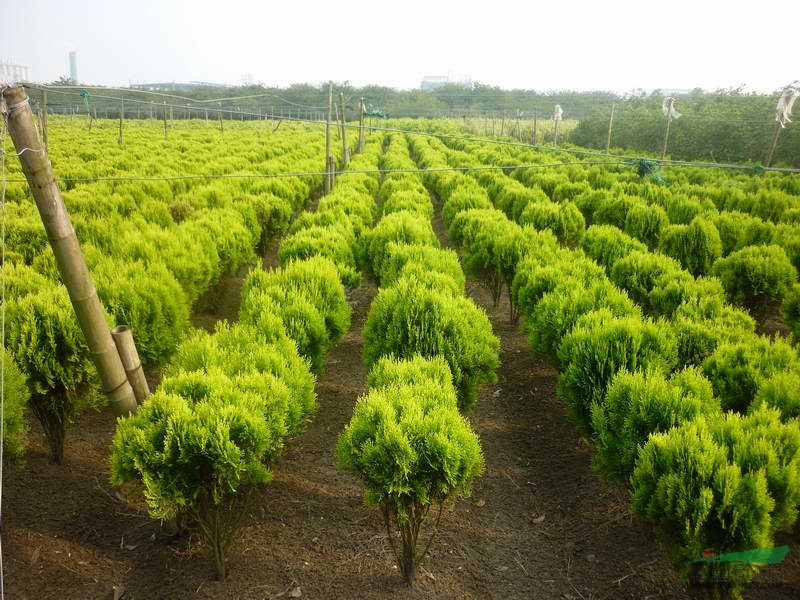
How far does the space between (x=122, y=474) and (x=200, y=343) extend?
168cm

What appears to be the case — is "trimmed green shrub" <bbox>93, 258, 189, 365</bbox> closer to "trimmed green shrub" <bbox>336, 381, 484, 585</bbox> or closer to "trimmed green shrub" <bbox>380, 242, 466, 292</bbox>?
"trimmed green shrub" <bbox>380, 242, 466, 292</bbox>

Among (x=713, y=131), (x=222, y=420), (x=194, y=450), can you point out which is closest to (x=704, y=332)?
(x=222, y=420)

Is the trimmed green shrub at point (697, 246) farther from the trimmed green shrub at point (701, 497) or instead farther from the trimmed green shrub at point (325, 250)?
the trimmed green shrub at point (701, 497)

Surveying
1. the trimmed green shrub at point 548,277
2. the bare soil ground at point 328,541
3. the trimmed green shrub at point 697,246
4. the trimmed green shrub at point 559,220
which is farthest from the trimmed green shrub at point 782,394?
the trimmed green shrub at point 559,220

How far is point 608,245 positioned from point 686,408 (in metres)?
6.71

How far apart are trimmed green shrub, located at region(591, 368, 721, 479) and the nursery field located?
3 cm

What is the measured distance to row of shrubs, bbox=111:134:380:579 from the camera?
13.7 ft

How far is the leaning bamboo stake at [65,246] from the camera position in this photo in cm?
374

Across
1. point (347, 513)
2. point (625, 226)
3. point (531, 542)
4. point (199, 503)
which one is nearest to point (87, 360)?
point (199, 503)

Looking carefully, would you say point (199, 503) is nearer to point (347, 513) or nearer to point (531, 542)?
point (347, 513)

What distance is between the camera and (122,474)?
4223 mm

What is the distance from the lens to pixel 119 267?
7605mm

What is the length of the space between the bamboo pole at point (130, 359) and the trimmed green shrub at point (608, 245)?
859 centimetres

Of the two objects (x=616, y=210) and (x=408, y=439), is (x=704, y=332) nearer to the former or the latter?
(x=408, y=439)
